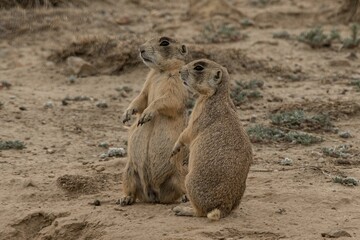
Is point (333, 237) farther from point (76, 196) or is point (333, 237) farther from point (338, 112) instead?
point (338, 112)

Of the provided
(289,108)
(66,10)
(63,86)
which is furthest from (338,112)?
(66,10)

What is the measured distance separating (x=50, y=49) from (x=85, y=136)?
369 centimetres

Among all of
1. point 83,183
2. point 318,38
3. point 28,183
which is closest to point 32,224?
point 28,183

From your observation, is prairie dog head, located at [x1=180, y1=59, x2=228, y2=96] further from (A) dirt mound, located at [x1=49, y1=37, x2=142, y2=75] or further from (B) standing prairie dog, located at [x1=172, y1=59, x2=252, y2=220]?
(A) dirt mound, located at [x1=49, y1=37, x2=142, y2=75]

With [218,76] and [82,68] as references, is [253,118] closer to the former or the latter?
[82,68]

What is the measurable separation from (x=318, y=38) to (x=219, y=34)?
1.71 meters

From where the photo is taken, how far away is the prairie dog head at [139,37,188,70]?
8188 millimetres

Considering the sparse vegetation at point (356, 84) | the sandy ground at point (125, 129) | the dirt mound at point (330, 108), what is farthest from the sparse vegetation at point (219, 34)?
the dirt mound at point (330, 108)

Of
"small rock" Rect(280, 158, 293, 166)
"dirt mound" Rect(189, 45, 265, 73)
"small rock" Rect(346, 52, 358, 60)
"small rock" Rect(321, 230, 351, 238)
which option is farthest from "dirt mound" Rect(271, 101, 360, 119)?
"small rock" Rect(321, 230, 351, 238)

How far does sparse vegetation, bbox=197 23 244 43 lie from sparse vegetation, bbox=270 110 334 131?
3.90m

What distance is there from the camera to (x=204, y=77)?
7.51 metres

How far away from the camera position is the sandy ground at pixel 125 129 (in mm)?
7328

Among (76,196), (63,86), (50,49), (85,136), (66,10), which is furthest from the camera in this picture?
(66,10)

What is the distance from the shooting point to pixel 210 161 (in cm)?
712
